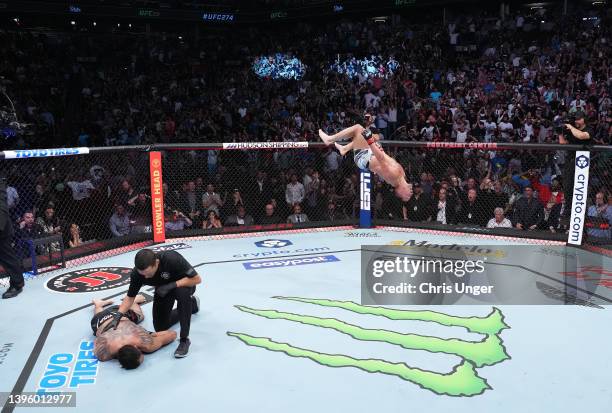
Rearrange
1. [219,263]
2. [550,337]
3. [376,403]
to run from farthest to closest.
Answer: [219,263], [550,337], [376,403]

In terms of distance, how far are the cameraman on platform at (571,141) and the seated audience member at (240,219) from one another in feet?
13.8

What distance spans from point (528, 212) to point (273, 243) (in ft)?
11.1

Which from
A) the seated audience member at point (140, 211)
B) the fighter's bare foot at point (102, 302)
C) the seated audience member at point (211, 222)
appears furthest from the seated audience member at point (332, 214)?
the fighter's bare foot at point (102, 302)

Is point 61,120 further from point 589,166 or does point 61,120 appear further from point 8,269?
point 589,166

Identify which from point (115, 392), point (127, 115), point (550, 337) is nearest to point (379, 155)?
point (550, 337)

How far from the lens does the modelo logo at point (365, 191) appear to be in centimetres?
776

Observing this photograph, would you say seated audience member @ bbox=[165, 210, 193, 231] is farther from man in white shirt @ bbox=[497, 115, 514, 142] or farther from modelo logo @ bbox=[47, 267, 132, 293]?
man in white shirt @ bbox=[497, 115, 514, 142]

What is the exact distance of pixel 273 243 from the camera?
7.15 metres

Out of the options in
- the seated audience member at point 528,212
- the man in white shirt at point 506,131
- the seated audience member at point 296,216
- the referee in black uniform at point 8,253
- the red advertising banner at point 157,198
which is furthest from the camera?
the man in white shirt at point 506,131

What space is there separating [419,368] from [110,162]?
8.35 m

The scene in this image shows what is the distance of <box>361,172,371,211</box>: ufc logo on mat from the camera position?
7.76m

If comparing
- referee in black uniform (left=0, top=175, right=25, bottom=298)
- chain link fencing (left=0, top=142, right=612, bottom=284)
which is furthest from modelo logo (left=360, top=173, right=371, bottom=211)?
referee in black uniform (left=0, top=175, right=25, bottom=298)

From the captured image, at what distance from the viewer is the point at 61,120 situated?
1554 centimetres

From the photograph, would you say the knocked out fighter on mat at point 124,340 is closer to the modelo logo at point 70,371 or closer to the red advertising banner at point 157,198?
the modelo logo at point 70,371
